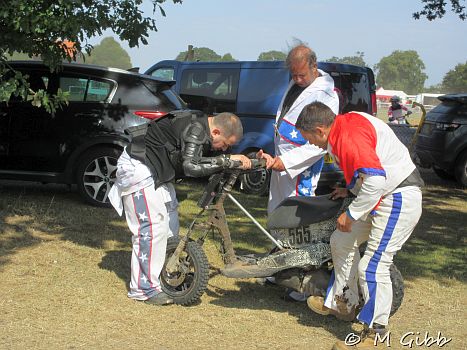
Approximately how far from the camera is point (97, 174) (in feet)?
29.9

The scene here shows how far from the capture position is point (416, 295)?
20.0ft

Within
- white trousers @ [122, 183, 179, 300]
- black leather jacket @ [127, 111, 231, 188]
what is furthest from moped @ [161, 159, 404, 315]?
black leather jacket @ [127, 111, 231, 188]

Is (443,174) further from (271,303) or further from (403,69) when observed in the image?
(403,69)

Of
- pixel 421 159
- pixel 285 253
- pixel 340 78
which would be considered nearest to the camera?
pixel 285 253

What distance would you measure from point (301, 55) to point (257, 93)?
570 centimetres

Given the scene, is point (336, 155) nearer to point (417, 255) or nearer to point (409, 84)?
point (417, 255)

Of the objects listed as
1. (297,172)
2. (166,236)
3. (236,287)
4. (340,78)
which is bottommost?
(236,287)

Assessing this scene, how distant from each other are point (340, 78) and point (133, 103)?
3511mm

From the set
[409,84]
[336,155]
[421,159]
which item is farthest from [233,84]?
[409,84]

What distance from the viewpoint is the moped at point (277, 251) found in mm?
5172

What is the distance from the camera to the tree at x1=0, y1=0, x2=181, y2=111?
6945 millimetres

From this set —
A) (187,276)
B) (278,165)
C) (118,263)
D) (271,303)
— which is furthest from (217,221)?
(118,263)

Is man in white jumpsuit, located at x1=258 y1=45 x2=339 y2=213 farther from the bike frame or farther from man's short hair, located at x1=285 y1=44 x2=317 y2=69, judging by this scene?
the bike frame

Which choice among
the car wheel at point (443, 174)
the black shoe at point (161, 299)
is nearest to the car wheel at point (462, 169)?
the car wheel at point (443, 174)
